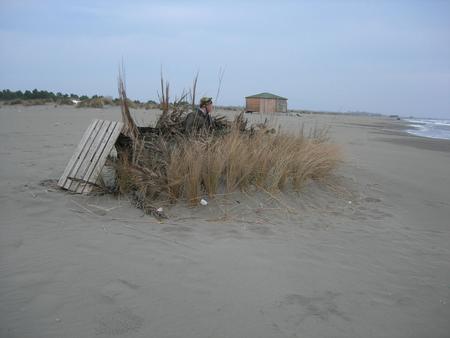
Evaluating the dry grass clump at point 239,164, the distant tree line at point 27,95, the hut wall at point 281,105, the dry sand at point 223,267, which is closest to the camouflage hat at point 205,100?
the dry grass clump at point 239,164

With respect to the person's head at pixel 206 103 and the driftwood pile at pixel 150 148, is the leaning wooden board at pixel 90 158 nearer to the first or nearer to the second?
the driftwood pile at pixel 150 148

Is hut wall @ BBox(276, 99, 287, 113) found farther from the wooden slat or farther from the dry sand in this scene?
the wooden slat

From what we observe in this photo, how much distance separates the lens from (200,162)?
4422mm

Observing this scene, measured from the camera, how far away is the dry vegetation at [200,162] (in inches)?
174

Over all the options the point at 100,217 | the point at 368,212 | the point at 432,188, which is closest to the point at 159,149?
the point at 100,217

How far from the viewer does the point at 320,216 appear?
4512 millimetres

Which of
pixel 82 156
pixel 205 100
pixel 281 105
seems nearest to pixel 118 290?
pixel 82 156

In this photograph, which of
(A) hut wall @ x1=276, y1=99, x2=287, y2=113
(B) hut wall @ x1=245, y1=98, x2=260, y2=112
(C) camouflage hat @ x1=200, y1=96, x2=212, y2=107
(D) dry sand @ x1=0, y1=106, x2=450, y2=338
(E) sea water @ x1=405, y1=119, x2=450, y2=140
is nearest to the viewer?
(D) dry sand @ x1=0, y1=106, x2=450, y2=338

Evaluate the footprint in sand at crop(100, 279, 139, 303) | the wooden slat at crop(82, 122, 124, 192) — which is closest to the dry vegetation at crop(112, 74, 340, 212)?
the wooden slat at crop(82, 122, 124, 192)

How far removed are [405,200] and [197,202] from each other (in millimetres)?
3458

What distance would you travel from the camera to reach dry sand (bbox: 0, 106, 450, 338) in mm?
2291

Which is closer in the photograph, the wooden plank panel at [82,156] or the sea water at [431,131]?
the wooden plank panel at [82,156]

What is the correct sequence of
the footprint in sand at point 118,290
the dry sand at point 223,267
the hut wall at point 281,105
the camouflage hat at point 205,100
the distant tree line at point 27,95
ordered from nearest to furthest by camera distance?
1. the dry sand at point 223,267
2. the footprint in sand at point 118,290
3. the camouflage hat at point 205,100
4. the distant tree line at point 27,95
5. the hut wall at point 281,105

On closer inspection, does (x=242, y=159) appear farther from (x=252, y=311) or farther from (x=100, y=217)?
(x=252, y=311)
